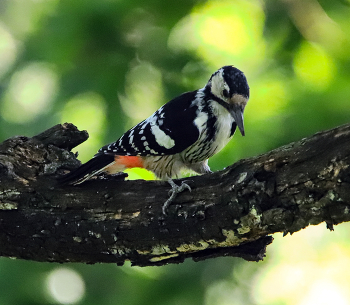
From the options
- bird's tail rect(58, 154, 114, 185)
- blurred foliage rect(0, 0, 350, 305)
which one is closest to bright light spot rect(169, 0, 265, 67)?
blurred foliage rect(0, 0, 350, 305)

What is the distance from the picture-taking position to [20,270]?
368 cm

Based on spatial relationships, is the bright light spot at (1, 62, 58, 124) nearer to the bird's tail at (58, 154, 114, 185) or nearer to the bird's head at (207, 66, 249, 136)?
the bird's tail at (58, 154, 114, 185)

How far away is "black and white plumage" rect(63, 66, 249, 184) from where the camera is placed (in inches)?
114

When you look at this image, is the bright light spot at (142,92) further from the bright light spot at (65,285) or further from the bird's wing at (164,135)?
the bright light spot at (65,285)

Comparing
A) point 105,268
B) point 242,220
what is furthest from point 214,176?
A: point 105,268

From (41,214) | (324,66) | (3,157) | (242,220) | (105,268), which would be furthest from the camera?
(105,268)

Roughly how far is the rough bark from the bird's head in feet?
2.22

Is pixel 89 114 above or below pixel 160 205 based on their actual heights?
above

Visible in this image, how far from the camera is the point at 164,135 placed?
9.71ft

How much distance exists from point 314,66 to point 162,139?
122cm

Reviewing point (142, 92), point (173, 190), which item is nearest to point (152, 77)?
point (142, 92)

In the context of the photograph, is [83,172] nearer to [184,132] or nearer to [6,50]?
[184,132]

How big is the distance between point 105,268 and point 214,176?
180 centimetres

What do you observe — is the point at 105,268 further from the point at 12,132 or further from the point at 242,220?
the point at 242,220
